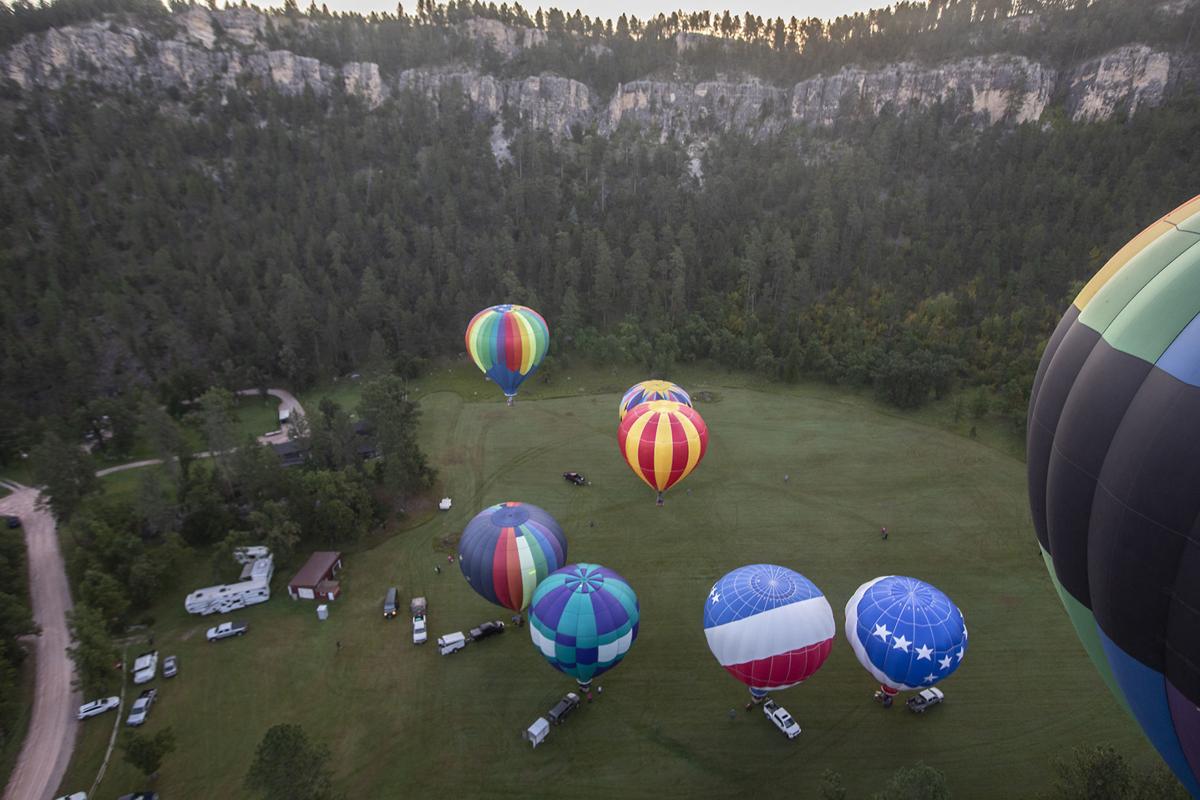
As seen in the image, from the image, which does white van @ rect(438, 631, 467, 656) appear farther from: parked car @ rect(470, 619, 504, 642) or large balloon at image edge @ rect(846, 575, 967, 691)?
large balloon at image edge @ rect(846, 575, 967, 691)

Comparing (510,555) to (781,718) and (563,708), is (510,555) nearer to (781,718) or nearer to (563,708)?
(563,708)

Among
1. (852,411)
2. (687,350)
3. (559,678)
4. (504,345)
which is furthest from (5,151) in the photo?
(852,411)

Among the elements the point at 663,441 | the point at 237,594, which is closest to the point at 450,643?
the point at 237,594

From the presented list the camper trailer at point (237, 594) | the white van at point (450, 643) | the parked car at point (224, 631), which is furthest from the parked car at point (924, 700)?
the camper trailer at point (237, 594)

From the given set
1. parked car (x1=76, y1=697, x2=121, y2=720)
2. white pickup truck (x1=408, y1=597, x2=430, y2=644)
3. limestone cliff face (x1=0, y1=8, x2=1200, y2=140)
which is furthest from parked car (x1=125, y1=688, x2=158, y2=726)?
limestone cliff face (x1=0, y1=8, x2=1200, y2=140)

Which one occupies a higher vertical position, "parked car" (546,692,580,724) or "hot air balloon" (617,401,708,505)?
"hot air balloon" (617,401,708,505)

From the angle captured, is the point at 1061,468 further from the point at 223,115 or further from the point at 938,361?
the point at 223,115
